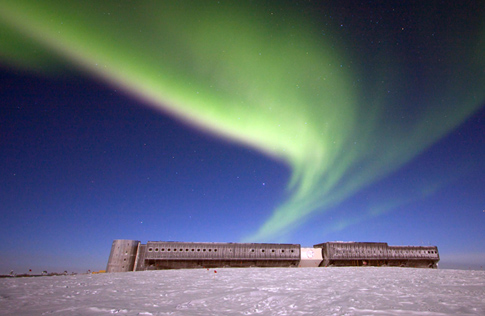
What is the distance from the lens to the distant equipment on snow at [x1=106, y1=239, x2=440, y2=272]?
1421 inches

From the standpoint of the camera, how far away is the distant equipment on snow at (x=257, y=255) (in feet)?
118

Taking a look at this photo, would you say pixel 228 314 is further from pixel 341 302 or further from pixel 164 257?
pixel 164 257

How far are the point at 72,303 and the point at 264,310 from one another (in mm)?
6054

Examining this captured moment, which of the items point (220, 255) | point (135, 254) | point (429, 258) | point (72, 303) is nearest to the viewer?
point (72, 303)

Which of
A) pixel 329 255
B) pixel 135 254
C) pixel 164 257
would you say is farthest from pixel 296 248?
pixel 135 254

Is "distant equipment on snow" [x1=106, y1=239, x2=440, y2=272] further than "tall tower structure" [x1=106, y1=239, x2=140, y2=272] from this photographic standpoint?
Yes

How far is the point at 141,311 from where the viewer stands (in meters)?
6.23

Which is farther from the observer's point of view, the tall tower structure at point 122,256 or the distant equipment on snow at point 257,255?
the distant equipment on snow at point 257,255

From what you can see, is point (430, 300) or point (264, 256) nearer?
point (430, 300)

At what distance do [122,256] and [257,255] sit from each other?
74.5ft

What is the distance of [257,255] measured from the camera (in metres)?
43.0

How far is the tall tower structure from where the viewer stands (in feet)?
110

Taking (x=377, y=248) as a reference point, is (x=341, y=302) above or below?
below

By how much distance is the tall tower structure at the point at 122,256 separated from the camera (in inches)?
1318
